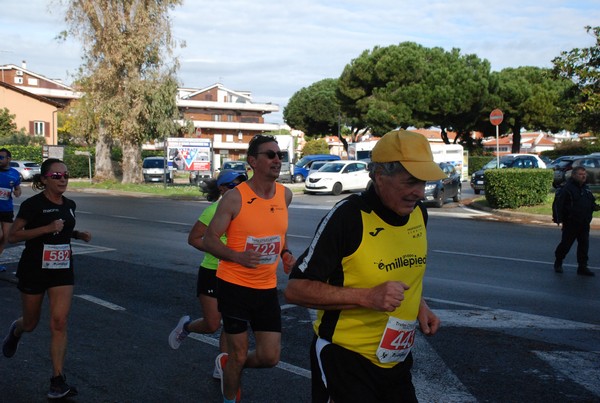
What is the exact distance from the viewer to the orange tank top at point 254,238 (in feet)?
15.3

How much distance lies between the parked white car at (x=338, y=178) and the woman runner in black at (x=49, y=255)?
2737cm

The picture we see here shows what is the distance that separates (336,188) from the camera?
108ft

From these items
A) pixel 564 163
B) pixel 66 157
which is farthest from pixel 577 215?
pixel 66 157

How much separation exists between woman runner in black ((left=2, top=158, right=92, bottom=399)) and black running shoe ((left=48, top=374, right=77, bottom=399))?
0.34ft

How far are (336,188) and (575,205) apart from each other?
2217cm

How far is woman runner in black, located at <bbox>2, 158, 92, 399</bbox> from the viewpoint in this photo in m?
5.19

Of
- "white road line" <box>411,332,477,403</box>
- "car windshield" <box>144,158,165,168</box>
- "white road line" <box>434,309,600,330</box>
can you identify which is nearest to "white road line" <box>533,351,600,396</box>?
"white road line" <box>411,332,477,403</box>

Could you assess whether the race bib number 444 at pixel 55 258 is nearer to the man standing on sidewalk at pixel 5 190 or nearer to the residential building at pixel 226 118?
the man standing on sidewalk at pixel 5 190

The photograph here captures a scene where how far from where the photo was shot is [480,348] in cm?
637

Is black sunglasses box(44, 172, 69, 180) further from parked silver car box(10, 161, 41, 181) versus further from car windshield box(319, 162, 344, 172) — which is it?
parked silver car box(10, 161, 41, 181)

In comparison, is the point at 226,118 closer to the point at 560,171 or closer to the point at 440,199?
the point at 560,171

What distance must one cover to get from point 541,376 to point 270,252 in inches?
95.9

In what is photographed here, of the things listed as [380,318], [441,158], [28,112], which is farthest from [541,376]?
[28,112]

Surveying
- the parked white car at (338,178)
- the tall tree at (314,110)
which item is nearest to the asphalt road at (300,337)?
the parked white car at (338,178)
